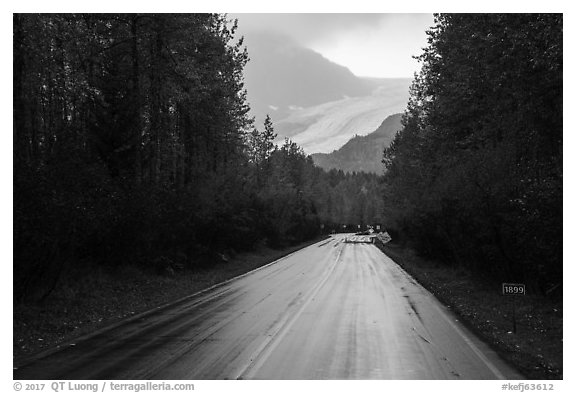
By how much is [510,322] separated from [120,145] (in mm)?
16124

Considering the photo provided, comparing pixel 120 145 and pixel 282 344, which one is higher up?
pixel 120 145

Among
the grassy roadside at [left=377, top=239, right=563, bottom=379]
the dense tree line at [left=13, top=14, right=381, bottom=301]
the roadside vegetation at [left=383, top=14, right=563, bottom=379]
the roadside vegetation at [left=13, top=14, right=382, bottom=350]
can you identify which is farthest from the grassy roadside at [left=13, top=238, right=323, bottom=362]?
the roadside vegetation at [left=383, top=14, right=563, bottom=379]

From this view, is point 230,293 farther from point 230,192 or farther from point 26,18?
point 230,192

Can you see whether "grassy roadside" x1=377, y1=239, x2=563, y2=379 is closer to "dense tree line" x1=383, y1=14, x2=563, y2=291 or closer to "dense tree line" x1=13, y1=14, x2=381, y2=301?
"dense tree line" x1=383, y1=14, x2=563, y2=291

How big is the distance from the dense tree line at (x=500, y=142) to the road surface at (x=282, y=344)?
10.4ft

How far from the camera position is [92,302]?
16.2 meters

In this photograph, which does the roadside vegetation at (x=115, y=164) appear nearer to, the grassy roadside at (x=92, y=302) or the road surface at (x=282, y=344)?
the grassy roadside at (x=92, y=302)

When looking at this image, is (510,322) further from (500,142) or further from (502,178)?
(500,142)

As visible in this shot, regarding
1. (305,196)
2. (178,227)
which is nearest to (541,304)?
(178,227)

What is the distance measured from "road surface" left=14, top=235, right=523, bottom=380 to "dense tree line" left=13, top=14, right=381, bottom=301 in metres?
3.33

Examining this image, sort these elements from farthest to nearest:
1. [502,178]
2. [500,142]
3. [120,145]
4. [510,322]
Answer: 1. [120,145]
2. [500,142]
3. [502,178]
4. [510,322]

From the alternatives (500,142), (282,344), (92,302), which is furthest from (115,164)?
(500,142)

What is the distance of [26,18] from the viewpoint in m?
15.1
